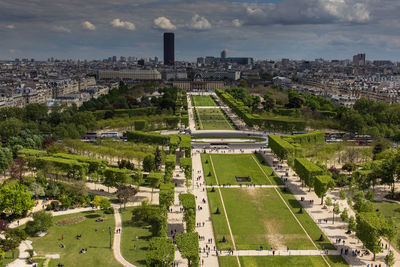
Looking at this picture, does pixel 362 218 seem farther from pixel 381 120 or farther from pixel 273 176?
pixel 381 120

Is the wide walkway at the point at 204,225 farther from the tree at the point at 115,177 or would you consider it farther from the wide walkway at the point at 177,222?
the tree at the point at 115,177

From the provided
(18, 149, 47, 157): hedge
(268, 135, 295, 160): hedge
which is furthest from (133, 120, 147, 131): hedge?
(268, 135, 295, 160): hedge

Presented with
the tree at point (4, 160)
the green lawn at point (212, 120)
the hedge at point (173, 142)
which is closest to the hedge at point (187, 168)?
the hedge at point (173, 142)

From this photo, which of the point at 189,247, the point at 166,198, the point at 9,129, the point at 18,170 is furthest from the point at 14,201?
the point at 9,129

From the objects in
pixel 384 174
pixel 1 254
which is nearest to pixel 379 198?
pixel 384 174

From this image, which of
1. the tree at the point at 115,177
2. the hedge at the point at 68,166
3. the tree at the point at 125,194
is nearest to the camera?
the tree at the point at 125,194

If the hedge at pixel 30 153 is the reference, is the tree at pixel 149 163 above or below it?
below
